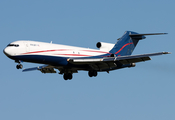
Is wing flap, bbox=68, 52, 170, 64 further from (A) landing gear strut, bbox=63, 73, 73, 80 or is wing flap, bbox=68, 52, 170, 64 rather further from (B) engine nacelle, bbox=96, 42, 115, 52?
(A) landing gear strut, bbox=63, 73, 73, 80

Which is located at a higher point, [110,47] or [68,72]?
[110,47]

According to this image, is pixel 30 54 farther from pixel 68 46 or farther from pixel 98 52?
pixel 98 52

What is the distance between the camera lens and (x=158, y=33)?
139 ft

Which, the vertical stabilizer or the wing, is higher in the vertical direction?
the vertical stabilizer

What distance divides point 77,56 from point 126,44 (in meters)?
8.46

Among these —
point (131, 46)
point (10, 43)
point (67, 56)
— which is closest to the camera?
point (10, 43)

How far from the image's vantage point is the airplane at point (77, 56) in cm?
3800

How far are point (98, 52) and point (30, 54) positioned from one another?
957cm

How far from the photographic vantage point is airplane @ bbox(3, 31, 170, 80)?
125 feet

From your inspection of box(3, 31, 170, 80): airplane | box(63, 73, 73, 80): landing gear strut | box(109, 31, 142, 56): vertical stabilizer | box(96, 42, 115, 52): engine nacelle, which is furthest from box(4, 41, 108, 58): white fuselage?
box(109, 31, 142, 56): vertical stabilizer

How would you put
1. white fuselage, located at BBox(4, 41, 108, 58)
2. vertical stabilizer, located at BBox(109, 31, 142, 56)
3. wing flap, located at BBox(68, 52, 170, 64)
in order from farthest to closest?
1. vertical stabilizer, located at BBox(109, 31, 142, 56)
2. wing flap, located at BBox(68, 52, 170, 64)
3. white fuselage, located at BBox(4, 41, 108, 58)

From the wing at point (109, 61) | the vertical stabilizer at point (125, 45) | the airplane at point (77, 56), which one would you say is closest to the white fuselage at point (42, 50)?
the airplane at point (77, 56)

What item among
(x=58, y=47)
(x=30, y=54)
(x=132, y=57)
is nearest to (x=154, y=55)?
(x=132, y=57)

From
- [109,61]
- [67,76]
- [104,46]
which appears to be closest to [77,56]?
[109,61]
